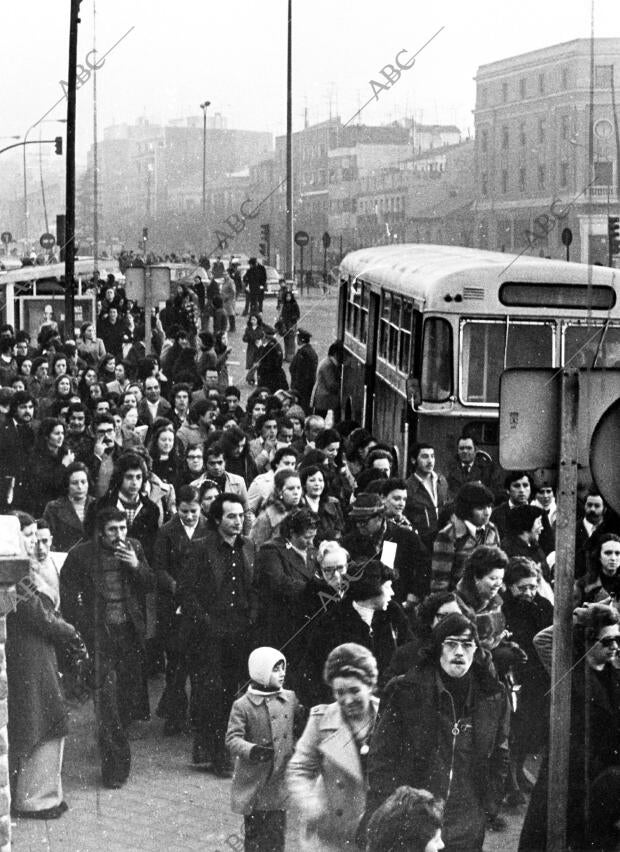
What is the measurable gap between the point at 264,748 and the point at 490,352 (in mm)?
5976

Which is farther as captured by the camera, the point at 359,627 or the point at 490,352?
the point at 490,352

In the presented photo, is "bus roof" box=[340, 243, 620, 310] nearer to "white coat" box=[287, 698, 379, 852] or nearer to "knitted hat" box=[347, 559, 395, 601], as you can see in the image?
"knitted hat" box=[347, 559, 395, 601]

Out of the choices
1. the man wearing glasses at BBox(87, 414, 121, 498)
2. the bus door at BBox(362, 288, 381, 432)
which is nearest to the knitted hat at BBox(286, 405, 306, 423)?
the man wearing glasses at BBox(87, 414, 121, 498)

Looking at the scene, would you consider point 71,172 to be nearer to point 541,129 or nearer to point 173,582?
point 541,129

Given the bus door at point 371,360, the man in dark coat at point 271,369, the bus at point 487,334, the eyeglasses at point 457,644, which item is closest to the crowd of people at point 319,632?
the eyeglasses at point 457,644

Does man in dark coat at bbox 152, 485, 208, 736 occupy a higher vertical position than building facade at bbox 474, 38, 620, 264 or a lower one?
lower

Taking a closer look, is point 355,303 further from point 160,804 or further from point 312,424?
point 160,804

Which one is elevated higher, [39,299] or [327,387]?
[39,299]

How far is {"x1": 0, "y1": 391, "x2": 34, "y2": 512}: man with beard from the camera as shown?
10398mm

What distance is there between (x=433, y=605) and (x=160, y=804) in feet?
5.08

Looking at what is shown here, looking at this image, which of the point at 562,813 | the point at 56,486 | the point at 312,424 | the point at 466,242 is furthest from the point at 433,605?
the point at 466,242

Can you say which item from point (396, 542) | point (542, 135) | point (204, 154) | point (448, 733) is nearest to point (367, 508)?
point (396, 542)

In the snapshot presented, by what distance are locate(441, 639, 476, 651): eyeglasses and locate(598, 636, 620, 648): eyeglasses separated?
19.6 inches

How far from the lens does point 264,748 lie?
6500 mm
